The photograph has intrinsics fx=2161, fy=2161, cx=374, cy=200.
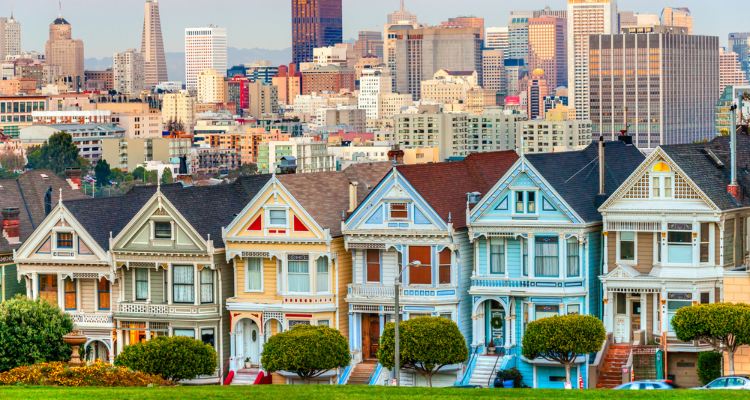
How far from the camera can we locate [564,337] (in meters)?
49.3

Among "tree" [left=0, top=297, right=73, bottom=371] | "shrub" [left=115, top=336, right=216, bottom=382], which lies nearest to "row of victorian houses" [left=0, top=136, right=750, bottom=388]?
"tree" [left=0, top=297, right=73, bottom=371]

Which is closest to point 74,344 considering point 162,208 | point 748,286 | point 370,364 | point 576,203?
point 162,208

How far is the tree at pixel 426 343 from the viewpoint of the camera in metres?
50.1

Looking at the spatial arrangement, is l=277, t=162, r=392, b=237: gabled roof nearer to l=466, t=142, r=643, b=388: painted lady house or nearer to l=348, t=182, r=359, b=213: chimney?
l=348, t=182, r=359, b=213: chimney

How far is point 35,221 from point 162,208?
27.1ft

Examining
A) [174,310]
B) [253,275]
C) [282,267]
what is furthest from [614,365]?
[174,310]

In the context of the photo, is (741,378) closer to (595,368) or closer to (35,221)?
(595,368)

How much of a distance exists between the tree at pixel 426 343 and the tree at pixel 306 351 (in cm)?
115

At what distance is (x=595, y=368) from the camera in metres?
50.4

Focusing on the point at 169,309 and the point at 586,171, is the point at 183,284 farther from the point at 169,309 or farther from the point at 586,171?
the point at 586,171

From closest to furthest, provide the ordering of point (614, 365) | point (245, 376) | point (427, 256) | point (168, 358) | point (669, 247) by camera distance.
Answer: point (669, 247) < point (614, 365) < point (168, 358) < point (427, 256) < point (245, 376)

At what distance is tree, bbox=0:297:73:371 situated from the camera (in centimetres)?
5491

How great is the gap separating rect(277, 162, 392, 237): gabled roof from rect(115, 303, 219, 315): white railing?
3.54m

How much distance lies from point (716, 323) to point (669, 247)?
292 centimetres
